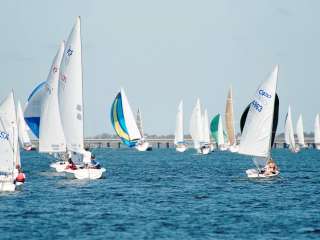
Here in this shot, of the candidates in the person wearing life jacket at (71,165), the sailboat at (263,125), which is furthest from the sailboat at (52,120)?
the sailboat at (263,125)

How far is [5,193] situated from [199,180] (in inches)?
937

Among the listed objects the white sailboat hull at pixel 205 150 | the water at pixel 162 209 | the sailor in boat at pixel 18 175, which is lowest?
the water at pixel 162 209

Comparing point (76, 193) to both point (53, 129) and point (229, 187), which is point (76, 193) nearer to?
point (229, 187)

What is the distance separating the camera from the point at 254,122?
81.7 m

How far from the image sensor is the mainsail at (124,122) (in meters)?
121

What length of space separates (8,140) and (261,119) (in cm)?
2469

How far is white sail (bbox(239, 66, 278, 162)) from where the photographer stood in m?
80.6

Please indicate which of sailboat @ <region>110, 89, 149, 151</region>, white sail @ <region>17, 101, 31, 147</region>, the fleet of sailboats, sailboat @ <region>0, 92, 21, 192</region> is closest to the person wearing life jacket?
the fleet of sailboats

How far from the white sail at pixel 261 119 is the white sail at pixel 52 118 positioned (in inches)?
701

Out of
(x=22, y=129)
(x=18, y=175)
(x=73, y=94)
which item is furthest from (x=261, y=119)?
(x=22, y=129)

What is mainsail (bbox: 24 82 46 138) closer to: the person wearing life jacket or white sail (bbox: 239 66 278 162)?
the person wearing life jacket

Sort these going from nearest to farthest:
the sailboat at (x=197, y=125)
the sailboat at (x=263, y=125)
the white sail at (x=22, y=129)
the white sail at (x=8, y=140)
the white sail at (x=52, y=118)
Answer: the white sail at (x=8, y=140) → the sailboat at (x=263, y=125) → the white sail at (x=52, y=118) → the white sail at (x=22, y=129) → the sailboat at (x=197, y=125)

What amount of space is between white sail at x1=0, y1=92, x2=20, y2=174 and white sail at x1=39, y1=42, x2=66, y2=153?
58.0 feet

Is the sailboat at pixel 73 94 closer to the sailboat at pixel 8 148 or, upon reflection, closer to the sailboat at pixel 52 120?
the sailboat at pixel 52 120
